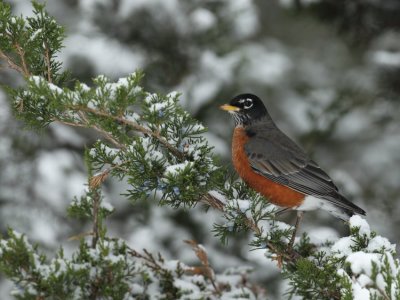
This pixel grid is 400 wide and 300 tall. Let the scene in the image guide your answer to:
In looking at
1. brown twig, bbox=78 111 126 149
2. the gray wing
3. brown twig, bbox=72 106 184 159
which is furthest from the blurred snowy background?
brown twig, bbox=78 111 126 149

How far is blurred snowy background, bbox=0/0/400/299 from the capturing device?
21.1 ft

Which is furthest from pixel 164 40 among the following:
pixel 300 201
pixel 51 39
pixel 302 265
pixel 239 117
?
pixel 302 265

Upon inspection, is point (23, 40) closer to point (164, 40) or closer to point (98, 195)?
point (98, 195)

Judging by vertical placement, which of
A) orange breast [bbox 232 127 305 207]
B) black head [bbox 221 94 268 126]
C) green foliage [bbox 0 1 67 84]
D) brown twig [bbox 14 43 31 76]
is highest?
black head [bbox 221 94 268 126]

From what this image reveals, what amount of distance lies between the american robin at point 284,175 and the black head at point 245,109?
159 mm

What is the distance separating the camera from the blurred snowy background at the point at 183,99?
642 cm

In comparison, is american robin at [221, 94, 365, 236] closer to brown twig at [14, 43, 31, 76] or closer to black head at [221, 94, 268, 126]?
black head at [221, 94, 268, 126]

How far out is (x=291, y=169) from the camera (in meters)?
5.10

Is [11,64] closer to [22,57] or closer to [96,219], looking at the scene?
[22,57]

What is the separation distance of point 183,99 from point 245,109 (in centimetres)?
120

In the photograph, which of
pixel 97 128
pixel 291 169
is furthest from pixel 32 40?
pixel 291 169

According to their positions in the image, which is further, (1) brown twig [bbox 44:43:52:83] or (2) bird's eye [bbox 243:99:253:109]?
(2) bird's eye [bbox 243:99:253:109]

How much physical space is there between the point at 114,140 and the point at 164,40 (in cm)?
386

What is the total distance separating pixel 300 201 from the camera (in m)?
4.96
